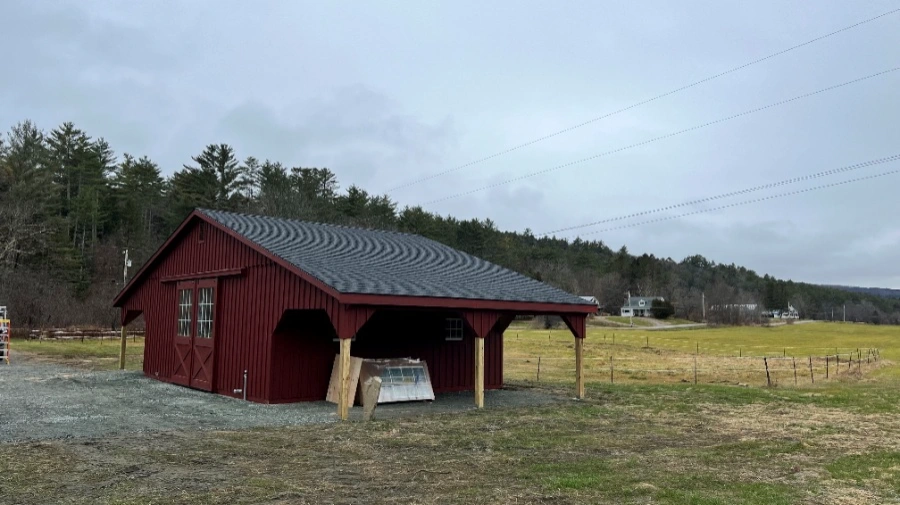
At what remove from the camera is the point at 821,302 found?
148 m

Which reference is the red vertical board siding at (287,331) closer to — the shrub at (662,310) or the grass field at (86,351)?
the grass field at (86,351)

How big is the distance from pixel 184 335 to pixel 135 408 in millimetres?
4646

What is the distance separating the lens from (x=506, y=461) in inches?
321

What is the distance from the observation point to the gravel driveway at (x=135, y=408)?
10.2 metres

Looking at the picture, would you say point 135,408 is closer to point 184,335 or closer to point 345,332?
point 345,332

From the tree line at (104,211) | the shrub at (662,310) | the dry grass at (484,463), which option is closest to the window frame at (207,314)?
the dry grass at (484,463)

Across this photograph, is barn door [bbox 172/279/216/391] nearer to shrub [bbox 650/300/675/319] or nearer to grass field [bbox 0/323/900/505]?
grass field [bbox 0/323/900/505]

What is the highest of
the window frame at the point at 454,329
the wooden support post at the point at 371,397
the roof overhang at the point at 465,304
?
the roof overhang at the point at 465,304

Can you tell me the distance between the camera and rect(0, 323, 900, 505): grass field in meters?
6.51

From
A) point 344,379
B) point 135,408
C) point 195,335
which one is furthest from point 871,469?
point 195,335

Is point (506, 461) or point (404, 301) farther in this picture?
point (404, 301)

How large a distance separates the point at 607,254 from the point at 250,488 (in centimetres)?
12977

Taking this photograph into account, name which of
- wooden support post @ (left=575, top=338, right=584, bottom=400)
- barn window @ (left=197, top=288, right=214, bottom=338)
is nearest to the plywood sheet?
wooden support post @ (left=575, top=338, right=584, bottom=400)

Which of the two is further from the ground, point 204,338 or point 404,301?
point 404,301
